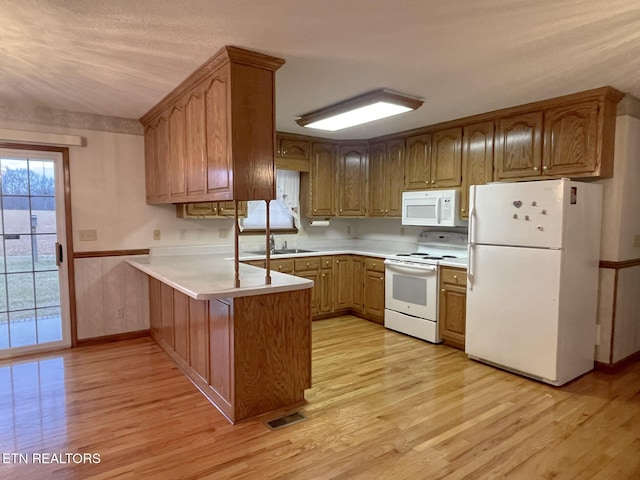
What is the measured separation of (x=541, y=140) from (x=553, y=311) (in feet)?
4.90

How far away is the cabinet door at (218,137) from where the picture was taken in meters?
2.42

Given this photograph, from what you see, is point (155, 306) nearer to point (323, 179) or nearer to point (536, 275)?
point (323, 179)

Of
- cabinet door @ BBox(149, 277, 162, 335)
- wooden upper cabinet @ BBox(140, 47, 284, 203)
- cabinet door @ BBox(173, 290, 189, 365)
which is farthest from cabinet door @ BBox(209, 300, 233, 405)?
cabinet door @ BBox(149, 277, 162, 335)

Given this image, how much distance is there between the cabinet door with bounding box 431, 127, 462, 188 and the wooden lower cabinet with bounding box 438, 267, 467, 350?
0.97 m

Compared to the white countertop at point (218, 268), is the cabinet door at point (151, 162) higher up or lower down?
higher up

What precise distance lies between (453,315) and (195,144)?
289 cm

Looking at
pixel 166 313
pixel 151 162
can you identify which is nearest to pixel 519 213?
pixel 166 313

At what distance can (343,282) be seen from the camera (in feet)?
16.8

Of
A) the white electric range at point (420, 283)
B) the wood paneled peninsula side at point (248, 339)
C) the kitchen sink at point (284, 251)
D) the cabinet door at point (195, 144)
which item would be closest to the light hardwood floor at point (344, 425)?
the wood paneled peninsula side at point (248, 339)

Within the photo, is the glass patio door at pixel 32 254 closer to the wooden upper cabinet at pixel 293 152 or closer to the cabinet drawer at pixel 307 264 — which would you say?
the wooden upper cabinet at pixel 293 152

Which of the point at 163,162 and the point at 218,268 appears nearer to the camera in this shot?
the point at 218,268

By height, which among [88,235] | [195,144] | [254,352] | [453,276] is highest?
[195,144]

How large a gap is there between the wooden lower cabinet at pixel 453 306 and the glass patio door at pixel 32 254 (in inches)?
150

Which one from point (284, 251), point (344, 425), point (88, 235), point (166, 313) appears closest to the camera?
point (344, 425)
